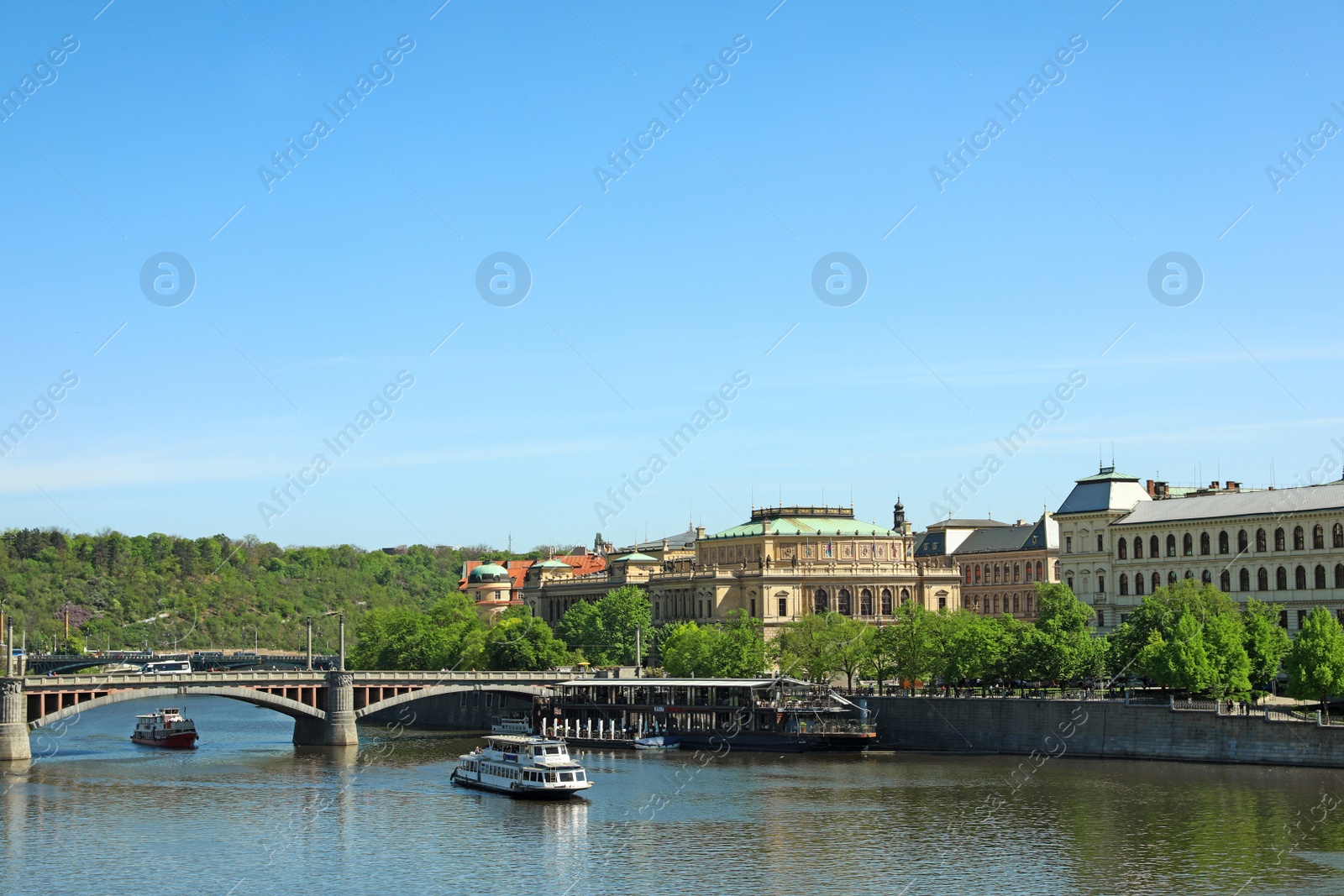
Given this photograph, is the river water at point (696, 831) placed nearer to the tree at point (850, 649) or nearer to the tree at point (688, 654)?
the tree at point (850, 649)

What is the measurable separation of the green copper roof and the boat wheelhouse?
43.1 m

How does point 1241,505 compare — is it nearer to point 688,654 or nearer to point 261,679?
point 688,654

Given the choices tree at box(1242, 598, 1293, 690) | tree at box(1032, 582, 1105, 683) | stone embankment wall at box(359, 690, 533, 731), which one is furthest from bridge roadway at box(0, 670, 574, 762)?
tree at box(1242, 598, 1293, 690)

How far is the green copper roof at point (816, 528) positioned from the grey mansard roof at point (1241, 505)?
37.3 meters

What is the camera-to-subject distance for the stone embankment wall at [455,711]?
168 m

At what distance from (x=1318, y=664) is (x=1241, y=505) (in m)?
42.4

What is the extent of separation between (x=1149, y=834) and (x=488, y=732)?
85968 mm

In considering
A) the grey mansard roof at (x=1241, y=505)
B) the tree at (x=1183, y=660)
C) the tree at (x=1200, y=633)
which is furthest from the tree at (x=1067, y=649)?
the grey mansard roof at (x=1241, y=505)

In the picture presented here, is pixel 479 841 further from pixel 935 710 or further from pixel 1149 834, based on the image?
pixel 935 710

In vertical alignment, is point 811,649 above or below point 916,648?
below

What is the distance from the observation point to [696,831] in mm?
84500

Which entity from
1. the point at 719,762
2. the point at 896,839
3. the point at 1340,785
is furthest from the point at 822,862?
the point at 719,762

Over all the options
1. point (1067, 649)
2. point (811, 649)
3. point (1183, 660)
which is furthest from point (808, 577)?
point (1183, 660)

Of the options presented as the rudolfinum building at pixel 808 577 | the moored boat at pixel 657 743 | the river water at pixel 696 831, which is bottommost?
the river water at pixel 696 831
